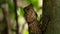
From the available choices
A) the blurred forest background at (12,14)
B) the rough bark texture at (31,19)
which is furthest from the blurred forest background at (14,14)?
the rough bark texture at (31,19)

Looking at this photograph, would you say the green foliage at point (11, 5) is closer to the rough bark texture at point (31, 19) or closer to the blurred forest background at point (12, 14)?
the blurred forest background at point (12, 14)

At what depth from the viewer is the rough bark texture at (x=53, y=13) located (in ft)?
0.89

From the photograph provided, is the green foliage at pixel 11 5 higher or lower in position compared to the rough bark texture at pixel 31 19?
higher

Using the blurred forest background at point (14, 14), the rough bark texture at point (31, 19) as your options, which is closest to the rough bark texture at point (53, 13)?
the rough bark texture at point (31, 19)

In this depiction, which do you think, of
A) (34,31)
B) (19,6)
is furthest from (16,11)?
(34,31)

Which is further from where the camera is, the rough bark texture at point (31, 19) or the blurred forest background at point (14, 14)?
the blurred forest background at point (14, 14)

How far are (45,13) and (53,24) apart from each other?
3 centimetres

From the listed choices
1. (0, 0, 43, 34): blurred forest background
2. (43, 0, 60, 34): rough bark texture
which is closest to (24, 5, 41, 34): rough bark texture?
(43, 0, 60, 34): rough bark texture

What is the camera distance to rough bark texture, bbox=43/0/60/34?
271 mm

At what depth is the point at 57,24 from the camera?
28 cm

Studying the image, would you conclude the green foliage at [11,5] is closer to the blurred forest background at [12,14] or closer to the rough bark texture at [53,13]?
the blurred forest background at [12,14]

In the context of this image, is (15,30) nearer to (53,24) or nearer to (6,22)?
(6,22)

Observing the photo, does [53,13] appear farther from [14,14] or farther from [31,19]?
[14,14]

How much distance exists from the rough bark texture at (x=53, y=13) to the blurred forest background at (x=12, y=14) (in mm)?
239
